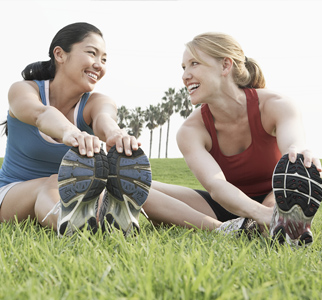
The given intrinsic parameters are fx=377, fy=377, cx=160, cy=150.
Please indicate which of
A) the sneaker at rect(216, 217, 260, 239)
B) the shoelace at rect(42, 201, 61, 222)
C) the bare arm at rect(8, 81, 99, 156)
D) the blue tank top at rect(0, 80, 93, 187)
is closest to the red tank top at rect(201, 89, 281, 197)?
the sneaker at rect(216, 217, 260, 239)

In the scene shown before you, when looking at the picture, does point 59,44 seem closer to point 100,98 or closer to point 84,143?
point 100,98

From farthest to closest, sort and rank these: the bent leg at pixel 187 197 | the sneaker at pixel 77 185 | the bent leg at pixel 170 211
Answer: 1. the bent leg at pixel 187 197
2. the bent leg at pixel 170 211
3. the sneaker at pixel 77 185

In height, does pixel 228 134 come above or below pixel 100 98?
below

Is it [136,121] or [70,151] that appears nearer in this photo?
[70,151]

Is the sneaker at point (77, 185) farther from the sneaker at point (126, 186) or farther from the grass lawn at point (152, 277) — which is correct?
the grass lawn at point (152, 277)

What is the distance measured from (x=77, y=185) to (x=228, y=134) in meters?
1.75

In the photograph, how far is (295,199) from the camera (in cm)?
238

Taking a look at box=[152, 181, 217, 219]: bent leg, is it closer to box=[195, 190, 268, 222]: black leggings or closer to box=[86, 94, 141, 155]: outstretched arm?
box=[195, 190, 268, 222]: black leggings

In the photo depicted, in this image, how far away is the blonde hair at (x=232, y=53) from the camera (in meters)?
3.41

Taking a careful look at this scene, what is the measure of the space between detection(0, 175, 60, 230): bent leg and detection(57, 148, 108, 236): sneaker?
46cm

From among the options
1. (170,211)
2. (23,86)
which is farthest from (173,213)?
(23,86)

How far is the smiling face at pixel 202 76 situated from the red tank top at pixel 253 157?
0.93ft

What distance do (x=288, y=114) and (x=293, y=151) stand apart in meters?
0.80

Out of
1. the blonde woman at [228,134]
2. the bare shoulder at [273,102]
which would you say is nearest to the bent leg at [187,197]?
the blonde woman at [228,134]
